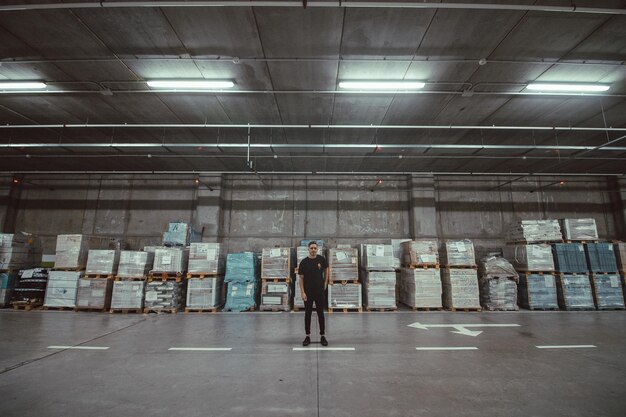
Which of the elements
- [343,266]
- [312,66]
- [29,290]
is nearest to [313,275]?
[343,266]

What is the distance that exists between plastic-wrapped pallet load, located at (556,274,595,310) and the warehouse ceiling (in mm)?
4407

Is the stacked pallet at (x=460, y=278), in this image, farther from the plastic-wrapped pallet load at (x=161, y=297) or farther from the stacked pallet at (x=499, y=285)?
the plastic-wrapped pallet load at (x=161, y=297)

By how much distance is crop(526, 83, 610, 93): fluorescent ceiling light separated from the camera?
22.1 feet

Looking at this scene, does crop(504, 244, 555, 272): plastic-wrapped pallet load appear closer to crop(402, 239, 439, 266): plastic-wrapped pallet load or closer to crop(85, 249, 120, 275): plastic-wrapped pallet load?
crop(402, 239, 439, 266): plastic-wrapped pallet load

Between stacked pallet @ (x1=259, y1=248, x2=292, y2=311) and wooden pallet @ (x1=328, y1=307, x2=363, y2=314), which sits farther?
stacked pallet @ (x1=259, y1=248, x2=292, y2=311)

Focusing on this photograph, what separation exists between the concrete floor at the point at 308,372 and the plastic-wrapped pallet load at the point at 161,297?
5.74 ft

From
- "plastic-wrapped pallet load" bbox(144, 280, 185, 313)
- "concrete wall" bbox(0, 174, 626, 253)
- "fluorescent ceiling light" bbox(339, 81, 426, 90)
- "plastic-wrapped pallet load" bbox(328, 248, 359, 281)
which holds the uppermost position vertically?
"fluorescent ceiling light" bbox(339, 81, 426, 90)

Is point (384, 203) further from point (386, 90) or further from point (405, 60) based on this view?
point (405, 60)

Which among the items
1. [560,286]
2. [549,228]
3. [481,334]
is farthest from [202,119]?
[560,286]

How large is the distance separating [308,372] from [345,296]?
16.0ft

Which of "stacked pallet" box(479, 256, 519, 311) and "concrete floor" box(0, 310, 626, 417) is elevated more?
"stacked pallet" box(479, 256, 519, 311)

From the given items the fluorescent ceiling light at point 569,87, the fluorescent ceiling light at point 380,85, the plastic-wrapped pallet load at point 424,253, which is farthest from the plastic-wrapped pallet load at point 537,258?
the fluorescent ceiling light at point 380,85

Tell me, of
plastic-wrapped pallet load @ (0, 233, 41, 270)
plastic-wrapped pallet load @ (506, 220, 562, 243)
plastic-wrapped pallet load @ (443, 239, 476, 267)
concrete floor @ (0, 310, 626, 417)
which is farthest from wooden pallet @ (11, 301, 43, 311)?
plastic-wrapped pallet load @ (506, 220, 562, 243)

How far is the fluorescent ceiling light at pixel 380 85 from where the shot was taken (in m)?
6.64
